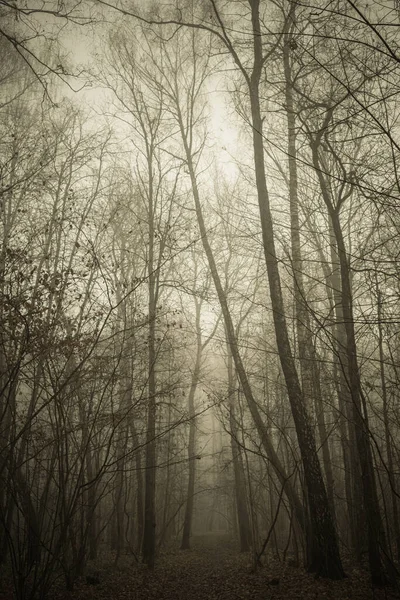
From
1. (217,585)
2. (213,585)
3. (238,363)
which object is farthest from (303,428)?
(213,585)

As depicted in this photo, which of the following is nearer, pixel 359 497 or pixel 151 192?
pixel 359 497

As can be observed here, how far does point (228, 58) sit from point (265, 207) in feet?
10.5

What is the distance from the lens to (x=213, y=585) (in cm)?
653

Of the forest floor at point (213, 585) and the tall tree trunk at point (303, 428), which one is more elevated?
the tall tree trunk at point (303, 428)

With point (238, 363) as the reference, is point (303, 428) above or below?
below

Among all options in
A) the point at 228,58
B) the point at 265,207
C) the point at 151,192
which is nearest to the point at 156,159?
the point at 151,192

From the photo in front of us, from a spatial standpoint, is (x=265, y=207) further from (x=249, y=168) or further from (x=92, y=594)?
(x=92, y=594)

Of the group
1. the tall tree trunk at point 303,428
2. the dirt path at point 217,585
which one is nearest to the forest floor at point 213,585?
the dirt path at point 217,585

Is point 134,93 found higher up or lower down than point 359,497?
higher up

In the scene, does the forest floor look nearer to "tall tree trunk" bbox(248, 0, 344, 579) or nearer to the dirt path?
the dirt path

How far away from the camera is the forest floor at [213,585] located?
4379mm

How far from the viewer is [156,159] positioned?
10031mm

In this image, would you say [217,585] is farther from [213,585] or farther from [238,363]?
[238,363]

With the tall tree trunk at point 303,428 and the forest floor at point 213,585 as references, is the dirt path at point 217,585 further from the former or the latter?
the tall tree trunk at point 303,428
